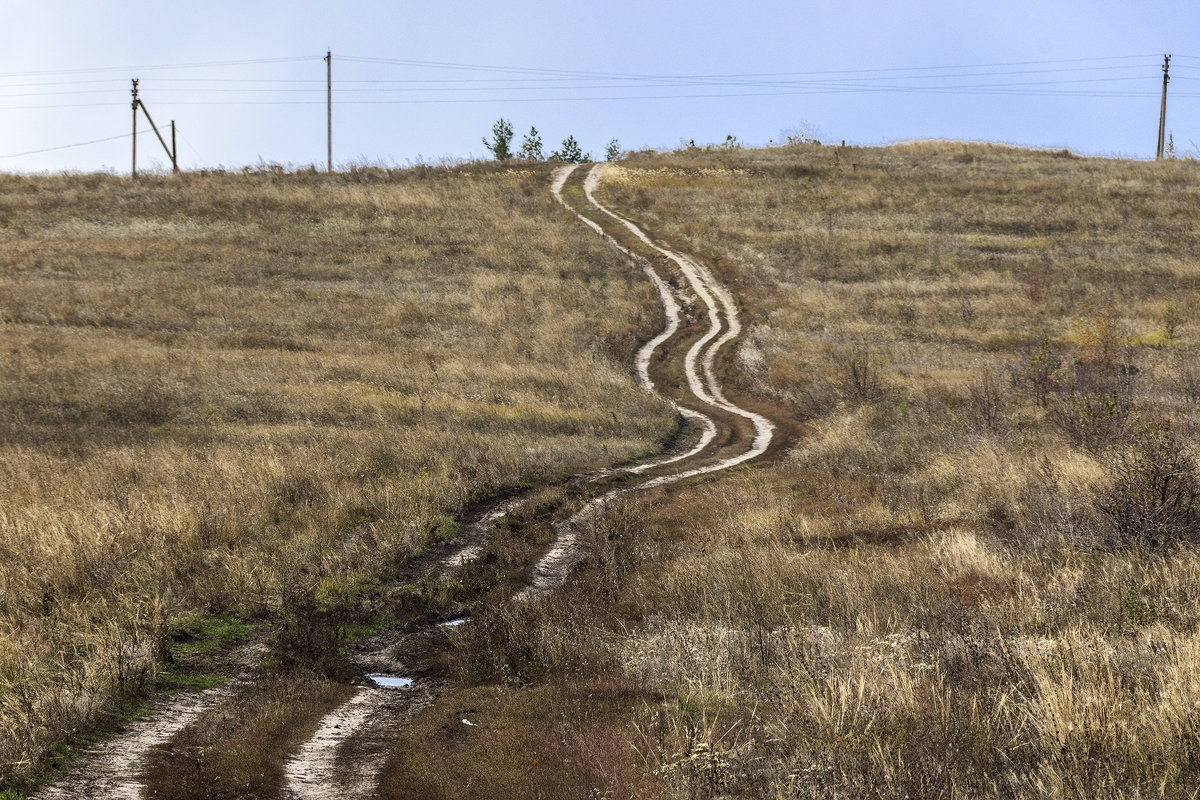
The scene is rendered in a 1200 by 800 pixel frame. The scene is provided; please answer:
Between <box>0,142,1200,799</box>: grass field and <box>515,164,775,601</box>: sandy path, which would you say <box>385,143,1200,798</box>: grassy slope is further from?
<box>515,164,775,601</box>: sandy path

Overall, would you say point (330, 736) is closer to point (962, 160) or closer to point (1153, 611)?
point (1153, 611)

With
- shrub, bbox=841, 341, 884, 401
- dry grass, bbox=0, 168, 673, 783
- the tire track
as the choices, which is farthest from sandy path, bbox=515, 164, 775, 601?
shrub, bbox=841, 341, 884, 401

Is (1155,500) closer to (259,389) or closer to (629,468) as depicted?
(629,468)

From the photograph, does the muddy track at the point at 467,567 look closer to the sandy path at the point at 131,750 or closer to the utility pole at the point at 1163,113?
the sandy path at the point at 131,750

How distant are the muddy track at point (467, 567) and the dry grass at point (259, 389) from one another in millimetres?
467

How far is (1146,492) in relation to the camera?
388 inches

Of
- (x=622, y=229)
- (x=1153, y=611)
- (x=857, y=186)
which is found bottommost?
(x=1153, y=611)

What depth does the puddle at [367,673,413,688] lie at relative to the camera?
278 inches

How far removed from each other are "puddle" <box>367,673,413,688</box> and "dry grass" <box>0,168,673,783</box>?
5.70ft

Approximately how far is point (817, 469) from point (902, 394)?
29.8ft

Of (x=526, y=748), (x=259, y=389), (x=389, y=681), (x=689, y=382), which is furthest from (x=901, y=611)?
(x=689, y=382)

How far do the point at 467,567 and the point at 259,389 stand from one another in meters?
14.7

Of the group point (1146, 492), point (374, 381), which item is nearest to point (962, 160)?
point (374, 381)

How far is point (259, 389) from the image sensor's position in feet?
75.4
